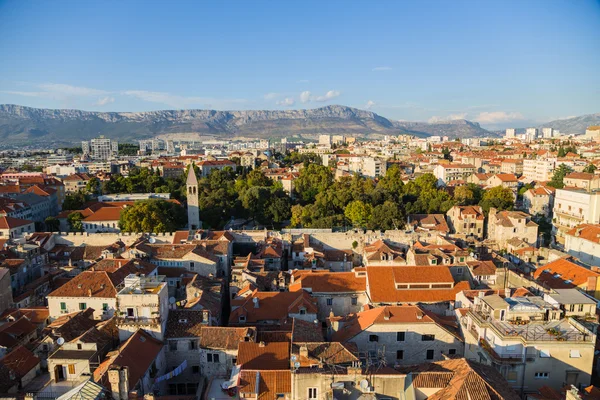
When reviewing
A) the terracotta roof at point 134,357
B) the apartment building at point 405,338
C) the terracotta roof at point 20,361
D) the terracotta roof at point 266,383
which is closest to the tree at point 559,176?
the apartment building at point 405,338

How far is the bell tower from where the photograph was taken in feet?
158

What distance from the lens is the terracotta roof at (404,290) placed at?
80.8ft

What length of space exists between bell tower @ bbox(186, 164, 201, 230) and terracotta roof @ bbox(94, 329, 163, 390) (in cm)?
3050

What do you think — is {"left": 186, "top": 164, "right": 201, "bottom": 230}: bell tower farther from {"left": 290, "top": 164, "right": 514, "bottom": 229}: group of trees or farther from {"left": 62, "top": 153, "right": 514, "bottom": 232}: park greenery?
{"left": 290, "top": 164, "right": 514, "bottom": 229}: group of trees

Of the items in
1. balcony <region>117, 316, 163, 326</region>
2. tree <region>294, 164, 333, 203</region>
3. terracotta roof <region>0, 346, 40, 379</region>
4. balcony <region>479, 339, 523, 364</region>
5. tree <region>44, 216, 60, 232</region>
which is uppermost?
tree <region>294, 164, 333, 203</region>

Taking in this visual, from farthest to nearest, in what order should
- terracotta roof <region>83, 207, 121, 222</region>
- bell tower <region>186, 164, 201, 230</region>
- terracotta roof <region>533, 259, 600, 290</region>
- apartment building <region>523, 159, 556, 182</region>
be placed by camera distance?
apartment building <region>523, 159, 556, 182</region> < terracotta roof <region>83, 207, 121, 222</region> < bell tower <region>186, 164, 201, 230</region> < terracotta roof <region>533, 259, 600, 290</region>

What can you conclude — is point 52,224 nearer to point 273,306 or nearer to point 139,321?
point 139,321

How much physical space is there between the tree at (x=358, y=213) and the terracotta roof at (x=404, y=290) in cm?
2299

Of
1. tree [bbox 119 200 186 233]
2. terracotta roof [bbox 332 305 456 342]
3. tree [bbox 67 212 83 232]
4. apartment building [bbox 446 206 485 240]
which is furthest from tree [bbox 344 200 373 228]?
tree [bbox 67 212 83 232]

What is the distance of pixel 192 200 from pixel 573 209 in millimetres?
44959

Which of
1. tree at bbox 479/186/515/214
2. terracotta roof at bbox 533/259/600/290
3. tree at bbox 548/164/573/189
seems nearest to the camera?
terracotta roof at bbox 533/259/600/290

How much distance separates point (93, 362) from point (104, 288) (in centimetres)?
774

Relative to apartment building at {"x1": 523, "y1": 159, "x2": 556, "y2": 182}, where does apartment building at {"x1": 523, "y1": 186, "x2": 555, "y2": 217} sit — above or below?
below

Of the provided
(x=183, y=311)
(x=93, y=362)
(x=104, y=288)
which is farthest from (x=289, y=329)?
(x=104, y=288)
